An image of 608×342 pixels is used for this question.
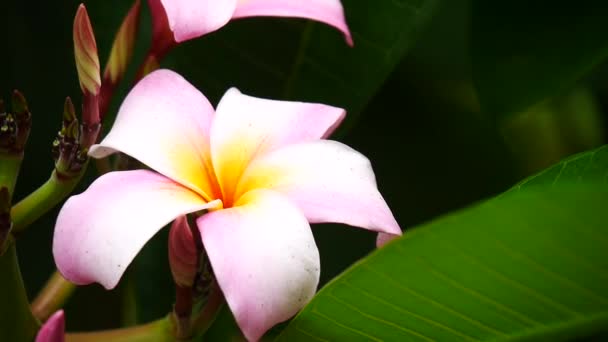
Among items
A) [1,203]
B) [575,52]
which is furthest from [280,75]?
[1,203]

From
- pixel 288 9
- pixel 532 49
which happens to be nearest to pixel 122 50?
pixel 288 9

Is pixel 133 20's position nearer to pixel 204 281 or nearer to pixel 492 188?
pixel 204 281

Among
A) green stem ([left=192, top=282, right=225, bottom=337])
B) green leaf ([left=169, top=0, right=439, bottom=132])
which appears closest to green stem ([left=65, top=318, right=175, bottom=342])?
green stem ([left=192, top=282, right=225, bottom=337])

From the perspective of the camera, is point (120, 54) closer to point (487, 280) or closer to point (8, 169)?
point (8, 169)

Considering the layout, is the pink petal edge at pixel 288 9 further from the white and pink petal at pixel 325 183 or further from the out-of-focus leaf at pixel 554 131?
the out-of-focus leaf at pixel 554 131

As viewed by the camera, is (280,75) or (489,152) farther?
(489,152)
